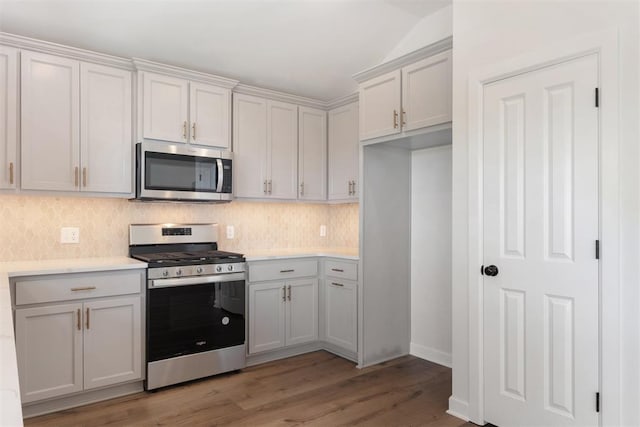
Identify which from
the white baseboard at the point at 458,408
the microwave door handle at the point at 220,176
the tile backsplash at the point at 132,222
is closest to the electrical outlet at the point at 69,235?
the tile backsplash at the point at 132,222

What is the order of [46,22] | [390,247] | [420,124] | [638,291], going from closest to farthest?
[638,291] < [46,22] < [420,124] < [390,247]

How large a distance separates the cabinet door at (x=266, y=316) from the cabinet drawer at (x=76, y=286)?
0.95 metres

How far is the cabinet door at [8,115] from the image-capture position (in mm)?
2803

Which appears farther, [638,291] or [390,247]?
[390,247]

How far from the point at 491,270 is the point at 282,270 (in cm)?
178

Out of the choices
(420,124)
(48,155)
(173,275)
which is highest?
(420,124)

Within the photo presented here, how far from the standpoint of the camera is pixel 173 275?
312 cm

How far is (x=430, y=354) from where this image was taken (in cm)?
372

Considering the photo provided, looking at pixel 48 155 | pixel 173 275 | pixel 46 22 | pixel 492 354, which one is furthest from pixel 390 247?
pixel 46 22

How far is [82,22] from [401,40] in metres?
2.47

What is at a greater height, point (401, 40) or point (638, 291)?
point (401, 40)

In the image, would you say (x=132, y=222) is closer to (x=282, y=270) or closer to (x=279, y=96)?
(x=282, y=270)

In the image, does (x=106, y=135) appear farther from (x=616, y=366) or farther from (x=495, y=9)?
(x=616, y=366)

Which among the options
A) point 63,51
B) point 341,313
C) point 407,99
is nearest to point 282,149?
point 407,99
